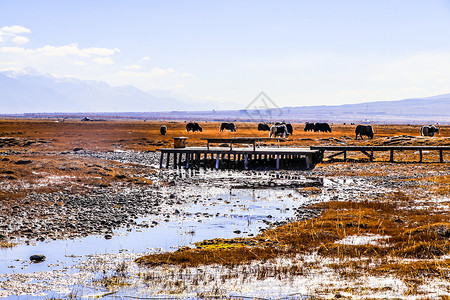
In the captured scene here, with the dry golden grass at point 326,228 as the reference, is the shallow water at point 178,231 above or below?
below

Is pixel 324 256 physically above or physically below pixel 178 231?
above

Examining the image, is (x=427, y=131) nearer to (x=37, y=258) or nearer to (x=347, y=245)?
(x=347, y=245)

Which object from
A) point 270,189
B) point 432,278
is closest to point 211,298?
point 432,278

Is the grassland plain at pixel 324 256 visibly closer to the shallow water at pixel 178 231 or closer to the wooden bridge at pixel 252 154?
the shallow water at pixel 178 231

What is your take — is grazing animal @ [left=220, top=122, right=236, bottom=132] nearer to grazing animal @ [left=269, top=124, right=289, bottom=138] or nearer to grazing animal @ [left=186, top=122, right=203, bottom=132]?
grazing animal @ [left=186, top=122, right=203, bottom=132]

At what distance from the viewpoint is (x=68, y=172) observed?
76.3 ft

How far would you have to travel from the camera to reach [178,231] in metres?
14.3

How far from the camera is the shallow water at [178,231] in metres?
11.3

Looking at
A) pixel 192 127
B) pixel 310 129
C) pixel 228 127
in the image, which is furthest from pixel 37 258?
pixel 310 129

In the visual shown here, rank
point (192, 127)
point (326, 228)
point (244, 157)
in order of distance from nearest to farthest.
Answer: point (326, 228) → point (244, 157) → point (192, 127)

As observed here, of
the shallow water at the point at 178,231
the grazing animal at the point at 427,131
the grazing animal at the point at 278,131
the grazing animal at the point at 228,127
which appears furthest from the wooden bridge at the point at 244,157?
the grazing animal at the point at 228,127

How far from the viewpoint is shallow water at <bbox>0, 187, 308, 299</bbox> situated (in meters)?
11.3

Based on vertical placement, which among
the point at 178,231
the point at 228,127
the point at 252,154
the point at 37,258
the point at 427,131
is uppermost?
the point at 427,131

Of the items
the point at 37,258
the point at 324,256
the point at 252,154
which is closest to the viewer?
the point at 37,258
